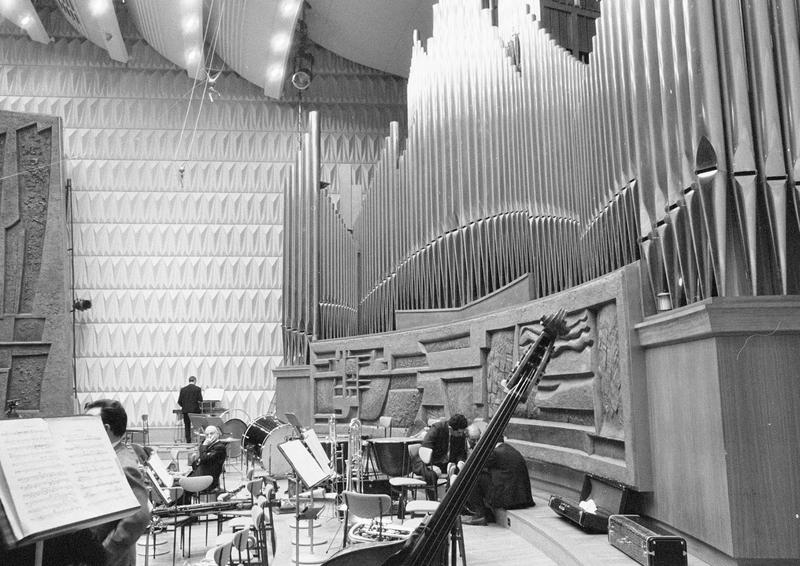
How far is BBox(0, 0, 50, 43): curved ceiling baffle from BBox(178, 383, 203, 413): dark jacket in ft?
26.9

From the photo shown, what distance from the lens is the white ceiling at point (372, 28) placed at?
601 inches

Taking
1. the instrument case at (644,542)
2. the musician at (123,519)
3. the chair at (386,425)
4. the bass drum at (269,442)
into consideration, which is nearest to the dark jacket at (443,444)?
the instrument case at (644,542)

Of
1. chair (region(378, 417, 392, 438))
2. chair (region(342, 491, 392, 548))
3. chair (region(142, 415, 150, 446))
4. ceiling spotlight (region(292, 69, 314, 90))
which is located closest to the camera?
chair (region(342, 491, 392, 548))

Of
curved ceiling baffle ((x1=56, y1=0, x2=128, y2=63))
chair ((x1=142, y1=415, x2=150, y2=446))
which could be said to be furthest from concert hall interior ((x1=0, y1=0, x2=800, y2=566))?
chair ((x1=142, y1=415, x2=150, y2=446))

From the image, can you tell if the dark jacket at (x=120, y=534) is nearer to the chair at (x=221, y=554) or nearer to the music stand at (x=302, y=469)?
the chair at (x=221, y=554)

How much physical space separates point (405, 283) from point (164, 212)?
792 cm

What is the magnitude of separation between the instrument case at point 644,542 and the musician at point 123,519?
9.29ft

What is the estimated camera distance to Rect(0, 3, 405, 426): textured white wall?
16016mm

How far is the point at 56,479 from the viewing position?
2363mm

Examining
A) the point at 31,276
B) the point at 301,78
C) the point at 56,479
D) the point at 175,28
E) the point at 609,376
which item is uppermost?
the point at 175,28

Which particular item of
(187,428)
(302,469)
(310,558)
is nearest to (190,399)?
(187,428)

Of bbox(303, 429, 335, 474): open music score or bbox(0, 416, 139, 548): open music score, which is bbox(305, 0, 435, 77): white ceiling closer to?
bbox(303, 429, 335, 474): open music score

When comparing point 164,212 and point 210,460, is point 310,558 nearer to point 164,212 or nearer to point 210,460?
point 210,460

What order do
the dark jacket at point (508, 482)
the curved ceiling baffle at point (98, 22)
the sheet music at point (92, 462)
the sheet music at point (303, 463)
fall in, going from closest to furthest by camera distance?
the sheet music at point (92, 462) < the sheet music at point (303, 463) < the dark jacket at point (508, 482) < the curved ceiling baffle at point (98, 22)
